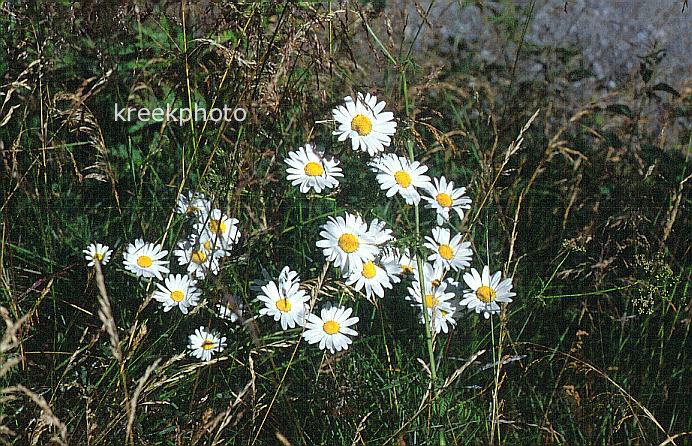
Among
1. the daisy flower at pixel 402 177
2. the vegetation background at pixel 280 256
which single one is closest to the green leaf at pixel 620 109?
the vegetation background at pixel 280 256

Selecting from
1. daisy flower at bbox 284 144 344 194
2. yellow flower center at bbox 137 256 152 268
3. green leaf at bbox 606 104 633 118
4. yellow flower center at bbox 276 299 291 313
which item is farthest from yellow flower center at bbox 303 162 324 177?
green leaf at bbox 606 104 633 118

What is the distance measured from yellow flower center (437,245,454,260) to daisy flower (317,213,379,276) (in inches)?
7.8

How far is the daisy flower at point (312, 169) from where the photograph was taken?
132cm

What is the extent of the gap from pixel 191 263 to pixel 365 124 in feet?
1.22

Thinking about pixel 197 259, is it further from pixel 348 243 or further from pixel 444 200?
pixel 444 200

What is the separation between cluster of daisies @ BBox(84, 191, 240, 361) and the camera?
1.33m

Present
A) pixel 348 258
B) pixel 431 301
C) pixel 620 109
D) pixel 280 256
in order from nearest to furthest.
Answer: pixel 348 258 < pixel 431 301 < pixel 280 256 < pixel 620 109

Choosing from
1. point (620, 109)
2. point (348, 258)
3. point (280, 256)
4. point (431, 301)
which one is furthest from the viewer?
point (620, 109)

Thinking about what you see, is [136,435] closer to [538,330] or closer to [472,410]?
[472,410]

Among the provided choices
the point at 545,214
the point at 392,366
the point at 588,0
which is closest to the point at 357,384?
the point at 392,366

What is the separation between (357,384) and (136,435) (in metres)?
0.40

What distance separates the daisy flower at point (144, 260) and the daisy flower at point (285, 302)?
19 centimetres

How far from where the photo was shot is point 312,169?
1.36m

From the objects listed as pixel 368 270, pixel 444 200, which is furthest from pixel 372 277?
pixel 444 200
